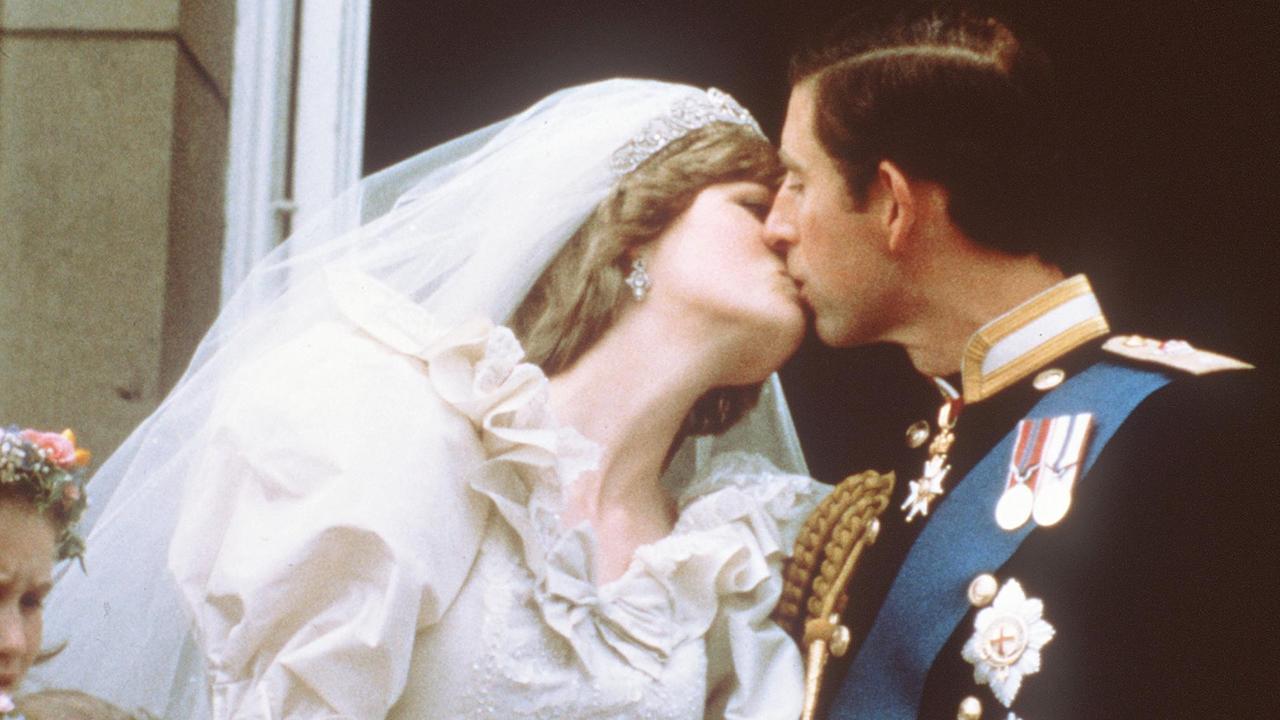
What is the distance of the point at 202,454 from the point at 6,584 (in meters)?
0.60

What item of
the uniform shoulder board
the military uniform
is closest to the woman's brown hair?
the military uniform

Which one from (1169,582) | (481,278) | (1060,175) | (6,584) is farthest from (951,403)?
(6,584)

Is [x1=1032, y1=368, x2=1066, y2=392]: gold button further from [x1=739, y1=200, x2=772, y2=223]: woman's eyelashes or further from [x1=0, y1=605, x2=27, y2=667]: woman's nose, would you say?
[x1=0, y1=605, x2=27, y2=667]: woman's nose

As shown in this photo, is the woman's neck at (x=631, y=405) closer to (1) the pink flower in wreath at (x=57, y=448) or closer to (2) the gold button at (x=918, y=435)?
(2) the gold button at (x=918, y=435)

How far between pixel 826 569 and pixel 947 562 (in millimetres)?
282

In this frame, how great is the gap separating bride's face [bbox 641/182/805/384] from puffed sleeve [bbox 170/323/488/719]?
16.9 inches

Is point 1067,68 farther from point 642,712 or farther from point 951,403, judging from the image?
point 642,712

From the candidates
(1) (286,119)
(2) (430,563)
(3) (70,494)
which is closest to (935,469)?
(2) (430,563)

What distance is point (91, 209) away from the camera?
2.78m

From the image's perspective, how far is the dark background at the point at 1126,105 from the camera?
3059 mm

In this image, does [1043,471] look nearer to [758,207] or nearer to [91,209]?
[758,207]

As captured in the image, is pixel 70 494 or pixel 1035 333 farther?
pixel 1035 333

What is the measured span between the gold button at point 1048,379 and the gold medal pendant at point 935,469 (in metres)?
0.14

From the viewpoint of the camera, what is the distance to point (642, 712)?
7.43 feet
